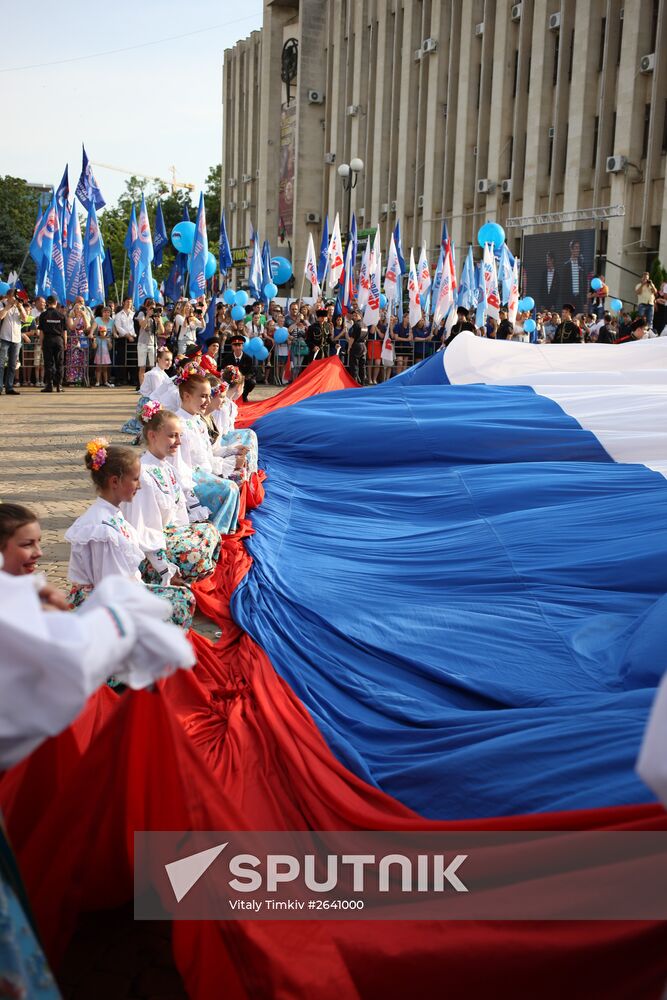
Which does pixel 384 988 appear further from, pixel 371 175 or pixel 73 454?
pixel 371 175

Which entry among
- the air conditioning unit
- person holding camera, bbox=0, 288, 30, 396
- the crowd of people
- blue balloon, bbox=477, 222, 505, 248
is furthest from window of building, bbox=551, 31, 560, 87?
person holding camera, bbox=0, 288, 30, 396

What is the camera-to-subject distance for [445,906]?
109 inches

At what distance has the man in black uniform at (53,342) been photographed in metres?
17.3

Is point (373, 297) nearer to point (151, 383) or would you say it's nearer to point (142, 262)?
point (142, 262)

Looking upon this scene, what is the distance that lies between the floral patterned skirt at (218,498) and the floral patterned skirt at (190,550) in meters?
1.01

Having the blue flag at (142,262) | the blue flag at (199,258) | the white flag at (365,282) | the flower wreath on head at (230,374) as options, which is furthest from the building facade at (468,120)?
the flower wreath on head at (230,374)

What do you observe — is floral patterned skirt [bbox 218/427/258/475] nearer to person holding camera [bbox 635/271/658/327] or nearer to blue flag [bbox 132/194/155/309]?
blue flag [bbox 132/194/155/309]

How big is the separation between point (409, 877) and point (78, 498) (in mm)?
6462

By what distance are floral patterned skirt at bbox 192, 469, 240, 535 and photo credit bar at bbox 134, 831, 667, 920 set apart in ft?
13.9

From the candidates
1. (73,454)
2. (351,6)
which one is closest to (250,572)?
(73,454)

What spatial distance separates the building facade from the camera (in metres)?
28.2

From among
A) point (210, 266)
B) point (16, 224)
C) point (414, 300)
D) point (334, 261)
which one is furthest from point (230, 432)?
point (16, 224)

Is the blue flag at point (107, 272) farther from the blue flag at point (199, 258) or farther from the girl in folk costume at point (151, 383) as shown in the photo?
the girl in folk costume at point (151, 383)

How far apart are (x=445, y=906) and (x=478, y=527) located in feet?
13.6
